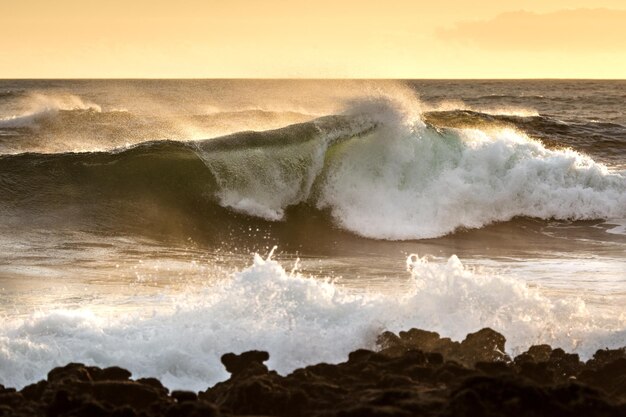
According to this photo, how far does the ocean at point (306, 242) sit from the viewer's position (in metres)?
7.67

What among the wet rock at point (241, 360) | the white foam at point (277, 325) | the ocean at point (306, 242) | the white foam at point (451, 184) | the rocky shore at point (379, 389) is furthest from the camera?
the white foam at point (451, 184)

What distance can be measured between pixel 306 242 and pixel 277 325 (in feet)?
22.4

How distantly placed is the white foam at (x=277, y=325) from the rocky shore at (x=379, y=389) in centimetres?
74

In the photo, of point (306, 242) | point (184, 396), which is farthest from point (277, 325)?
point (306, 242)

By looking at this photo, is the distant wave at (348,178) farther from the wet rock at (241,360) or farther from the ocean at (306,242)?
the wet rock at (241,360)

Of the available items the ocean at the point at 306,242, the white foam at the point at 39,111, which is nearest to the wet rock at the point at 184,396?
the ocean at the point at 306,242

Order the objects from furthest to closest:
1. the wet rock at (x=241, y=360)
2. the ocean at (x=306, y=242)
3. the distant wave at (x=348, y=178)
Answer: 1. the distant wave at (x=348, y=178)
2. the ocean at (x=306, y=242)
3. the wet rock at (x=241, y=360)

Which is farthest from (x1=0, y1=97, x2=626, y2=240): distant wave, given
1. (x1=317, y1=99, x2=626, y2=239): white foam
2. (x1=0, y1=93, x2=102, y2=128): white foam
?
(x1=0, y1=93, x2=102, y2=128): white foam

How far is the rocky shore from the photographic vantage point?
5188 millimetres

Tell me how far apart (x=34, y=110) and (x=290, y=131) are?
2217 cm

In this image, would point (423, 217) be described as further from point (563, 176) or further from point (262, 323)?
point (262, 323)

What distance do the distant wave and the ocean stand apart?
43 millimetres

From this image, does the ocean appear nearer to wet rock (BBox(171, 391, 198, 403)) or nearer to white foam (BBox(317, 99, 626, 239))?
white foam (BBox(317, 99, 626, 239))

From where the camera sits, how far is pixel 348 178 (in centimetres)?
1703
